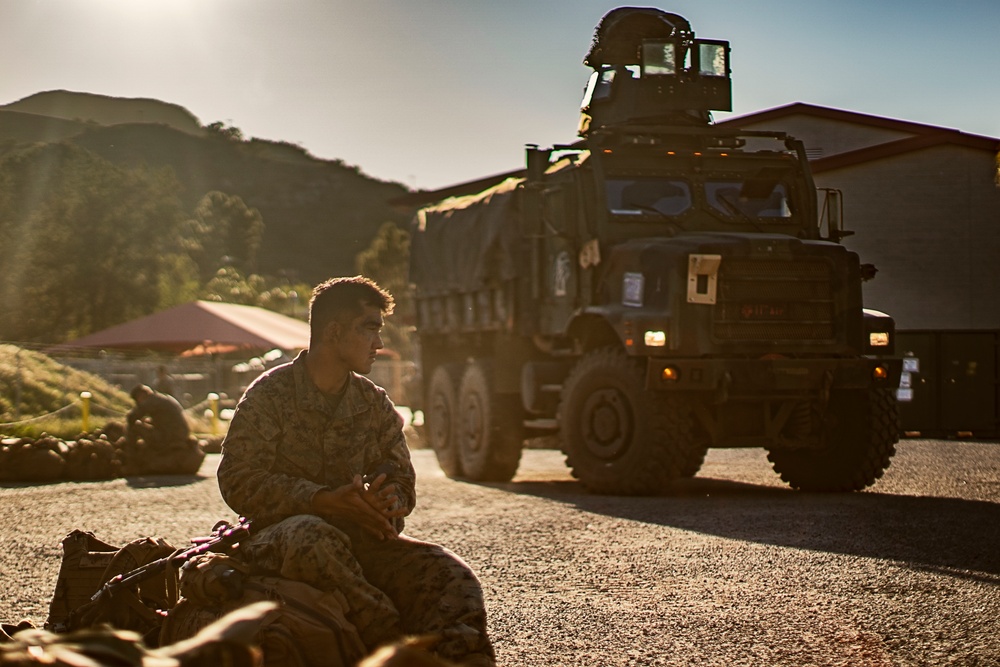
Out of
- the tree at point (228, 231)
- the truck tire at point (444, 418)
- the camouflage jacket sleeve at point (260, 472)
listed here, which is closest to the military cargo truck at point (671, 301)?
the truck tire at point (444, 418)

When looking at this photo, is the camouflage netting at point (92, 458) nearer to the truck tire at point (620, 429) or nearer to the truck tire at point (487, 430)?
the truck tire at point (487, 430)

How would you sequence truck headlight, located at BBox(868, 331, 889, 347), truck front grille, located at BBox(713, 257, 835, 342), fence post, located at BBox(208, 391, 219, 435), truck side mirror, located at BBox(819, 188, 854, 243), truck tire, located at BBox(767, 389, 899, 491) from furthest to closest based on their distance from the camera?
fence post, located at BBox(208, 391, 219, 435)
truck side mirror, located at BBox(819, 188, 854, 243)
truck headlight, located at BBox(868, 331, 889, 347)
truck tire, located at BBox(767, 389, 899, 491)
truck front grille, located at BBox(713, 257, 835, 342)

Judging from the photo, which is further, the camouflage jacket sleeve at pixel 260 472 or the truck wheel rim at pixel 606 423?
the truck wheel rim at pixel 606 423

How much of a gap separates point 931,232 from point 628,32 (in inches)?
654

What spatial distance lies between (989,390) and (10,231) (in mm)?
18385

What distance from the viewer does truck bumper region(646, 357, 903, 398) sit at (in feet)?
44.3

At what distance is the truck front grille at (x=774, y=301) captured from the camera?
13898 millimetres

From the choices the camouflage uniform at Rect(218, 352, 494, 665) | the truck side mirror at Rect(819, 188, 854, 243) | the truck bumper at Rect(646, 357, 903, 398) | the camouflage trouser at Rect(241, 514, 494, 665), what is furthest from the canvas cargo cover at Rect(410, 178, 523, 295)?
the camouflage trouser at Rect(241, 514, 494, 665)

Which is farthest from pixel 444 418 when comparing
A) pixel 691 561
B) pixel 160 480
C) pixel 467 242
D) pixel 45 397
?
pixel 45 397

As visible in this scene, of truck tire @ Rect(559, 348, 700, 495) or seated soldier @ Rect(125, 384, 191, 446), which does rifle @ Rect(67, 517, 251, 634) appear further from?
seated soldier @ Rect(125, 384, 191, 446)

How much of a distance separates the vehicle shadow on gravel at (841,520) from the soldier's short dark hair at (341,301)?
499cm

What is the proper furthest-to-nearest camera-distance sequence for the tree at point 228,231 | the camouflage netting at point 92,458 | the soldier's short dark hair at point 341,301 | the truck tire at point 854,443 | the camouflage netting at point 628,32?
the tree at point 228,231
the camouflage netting at point 92,458
the camouflage netting at point 628,32
the truck tire at point 854,443
the soldier's short dark hair at point 341,301

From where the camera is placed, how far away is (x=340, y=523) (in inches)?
179

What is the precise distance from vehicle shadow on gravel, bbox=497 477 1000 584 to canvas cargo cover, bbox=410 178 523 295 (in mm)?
3047
